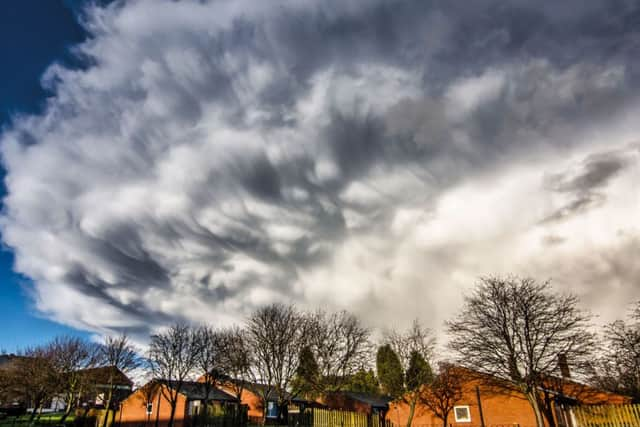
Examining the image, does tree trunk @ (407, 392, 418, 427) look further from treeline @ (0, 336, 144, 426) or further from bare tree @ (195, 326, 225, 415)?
treeline @ (0, 336, 144, 426)

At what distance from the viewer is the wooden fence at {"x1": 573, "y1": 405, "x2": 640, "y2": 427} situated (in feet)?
84.0

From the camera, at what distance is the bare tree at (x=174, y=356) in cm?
4816

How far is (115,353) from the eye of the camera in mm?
51469

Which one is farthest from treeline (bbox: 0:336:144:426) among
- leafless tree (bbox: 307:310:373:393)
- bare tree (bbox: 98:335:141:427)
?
leafless tree (bbox: 307:310:373:393)

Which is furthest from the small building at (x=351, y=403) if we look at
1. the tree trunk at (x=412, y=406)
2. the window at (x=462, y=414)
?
the window at (x=462, y=414)

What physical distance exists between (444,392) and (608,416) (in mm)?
14799

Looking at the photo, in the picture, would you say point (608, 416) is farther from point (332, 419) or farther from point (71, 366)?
point (71, 366)

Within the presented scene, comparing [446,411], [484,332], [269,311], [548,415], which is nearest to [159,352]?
[269,311]

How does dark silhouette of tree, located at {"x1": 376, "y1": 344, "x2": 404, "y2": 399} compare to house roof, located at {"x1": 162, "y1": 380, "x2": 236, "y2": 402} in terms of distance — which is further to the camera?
dark silhouette of tree, located at {"x1": 376, "y1": 344, "x2": 404, "y2": 399}

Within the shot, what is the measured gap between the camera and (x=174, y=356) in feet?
159

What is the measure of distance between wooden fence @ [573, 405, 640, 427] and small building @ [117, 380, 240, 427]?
39.3 metres

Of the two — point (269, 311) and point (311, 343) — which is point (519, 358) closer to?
point (311, 343)

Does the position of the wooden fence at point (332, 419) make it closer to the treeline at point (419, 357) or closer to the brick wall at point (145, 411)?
the treeline at point (419, 357)

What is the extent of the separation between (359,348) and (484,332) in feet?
58.7
